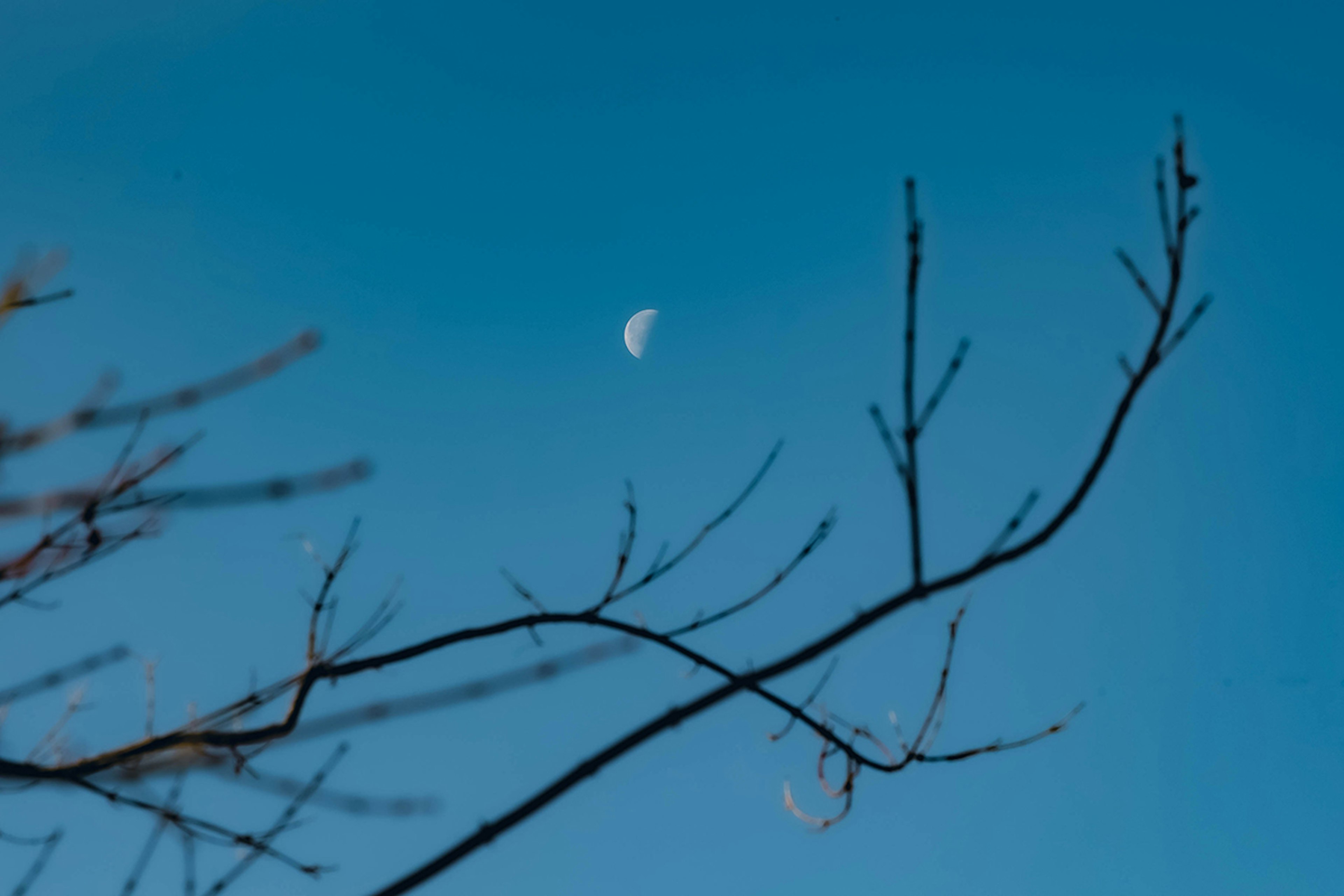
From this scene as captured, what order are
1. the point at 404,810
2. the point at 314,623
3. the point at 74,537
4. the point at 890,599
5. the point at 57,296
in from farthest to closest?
the point at 404,810 → the point at 314,623 → the point at 74,537 → the point at 57,296 → the point at 890,599

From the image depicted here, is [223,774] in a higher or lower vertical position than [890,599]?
higher

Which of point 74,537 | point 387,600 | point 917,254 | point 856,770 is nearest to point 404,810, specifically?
point 387,600

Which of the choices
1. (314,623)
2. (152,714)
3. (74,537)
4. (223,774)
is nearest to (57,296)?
(74,537)

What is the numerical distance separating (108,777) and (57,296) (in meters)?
1.61

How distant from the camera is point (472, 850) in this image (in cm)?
129

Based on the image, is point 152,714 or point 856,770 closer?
point 856,770

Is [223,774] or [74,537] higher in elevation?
[74,537]

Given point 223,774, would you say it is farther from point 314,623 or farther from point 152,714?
point 314,623

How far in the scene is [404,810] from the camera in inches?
110

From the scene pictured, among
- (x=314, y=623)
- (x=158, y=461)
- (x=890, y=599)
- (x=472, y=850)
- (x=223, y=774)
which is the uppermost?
(x=158, y=461)

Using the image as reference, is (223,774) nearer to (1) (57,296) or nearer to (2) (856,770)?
(1) (57,296)

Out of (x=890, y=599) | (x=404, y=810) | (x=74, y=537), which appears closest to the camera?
(x=890, y=599)

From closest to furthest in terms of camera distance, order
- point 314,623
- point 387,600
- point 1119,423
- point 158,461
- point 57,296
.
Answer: point 1119,423
point 57,296
point 158,461
point 314,623
point 387,600

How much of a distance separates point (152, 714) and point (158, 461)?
1.00 m
